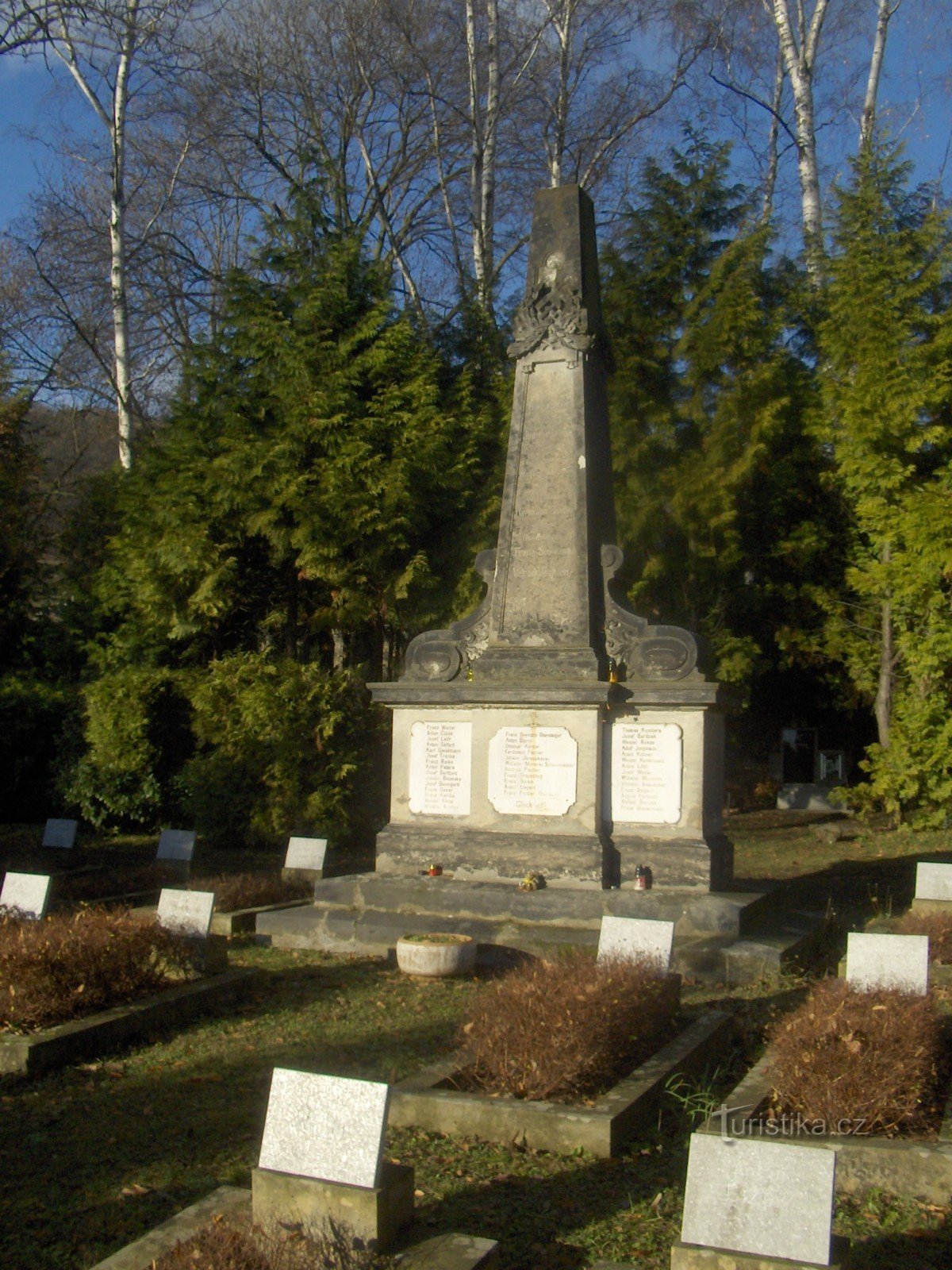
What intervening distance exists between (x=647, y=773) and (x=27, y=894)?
15.8 ft

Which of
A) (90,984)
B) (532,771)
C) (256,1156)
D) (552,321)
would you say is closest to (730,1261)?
(256,1156)

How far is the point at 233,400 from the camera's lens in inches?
663

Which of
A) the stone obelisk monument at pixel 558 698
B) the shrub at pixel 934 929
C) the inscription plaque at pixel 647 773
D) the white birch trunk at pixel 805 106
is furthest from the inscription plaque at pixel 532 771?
the white birch trunk at pixel 805 106

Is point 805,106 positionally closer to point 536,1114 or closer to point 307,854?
point 307,854

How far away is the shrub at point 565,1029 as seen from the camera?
5148 millimetres

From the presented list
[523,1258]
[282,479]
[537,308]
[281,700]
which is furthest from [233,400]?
[523,1258]

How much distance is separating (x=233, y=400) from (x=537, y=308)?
7.29 meters

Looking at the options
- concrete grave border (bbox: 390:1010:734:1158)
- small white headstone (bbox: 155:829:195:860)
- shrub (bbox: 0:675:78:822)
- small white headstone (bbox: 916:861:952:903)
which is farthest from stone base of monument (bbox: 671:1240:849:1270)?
shrub (bbox: 0:675:78:822)

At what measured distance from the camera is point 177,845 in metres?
12.7

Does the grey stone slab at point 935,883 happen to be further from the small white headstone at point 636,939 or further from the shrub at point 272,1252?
the shrub at point 272,1252

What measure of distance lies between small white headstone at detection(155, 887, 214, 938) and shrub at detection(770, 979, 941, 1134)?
151 inches

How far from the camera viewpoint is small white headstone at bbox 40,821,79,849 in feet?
44.2

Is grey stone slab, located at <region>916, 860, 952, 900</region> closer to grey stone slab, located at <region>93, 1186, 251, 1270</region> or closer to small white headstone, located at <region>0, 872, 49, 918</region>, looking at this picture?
small white headstone, located at <region>0, 872, 49, 918</region>

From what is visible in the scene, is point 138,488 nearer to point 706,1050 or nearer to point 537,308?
point 537,308
